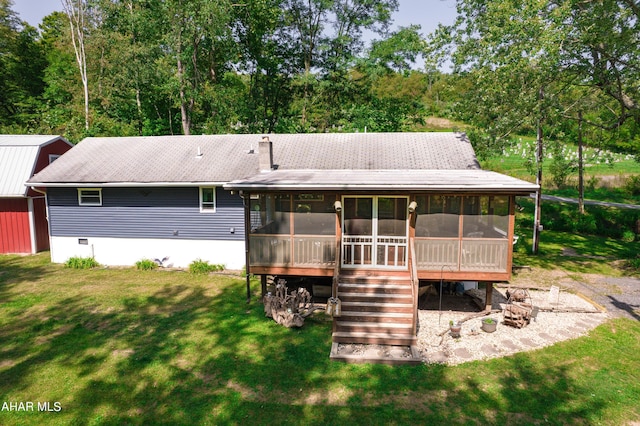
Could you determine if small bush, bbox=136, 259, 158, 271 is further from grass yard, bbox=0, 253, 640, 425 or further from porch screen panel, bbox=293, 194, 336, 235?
porch screen panel, bbox=293, 194, 336, 235

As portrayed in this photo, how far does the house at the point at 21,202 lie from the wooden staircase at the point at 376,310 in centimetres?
1529

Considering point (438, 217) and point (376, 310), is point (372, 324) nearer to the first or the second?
point (376, 310)

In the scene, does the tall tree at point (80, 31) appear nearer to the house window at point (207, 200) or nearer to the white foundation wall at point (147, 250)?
the white foundation wall at point (147, 250)

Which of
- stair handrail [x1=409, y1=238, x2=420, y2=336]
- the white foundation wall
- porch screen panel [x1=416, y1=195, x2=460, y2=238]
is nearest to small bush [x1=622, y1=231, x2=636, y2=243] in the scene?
porch screen panel [x1=416, y1=195, x2=460, y2=238]

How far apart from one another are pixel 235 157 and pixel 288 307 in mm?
8081

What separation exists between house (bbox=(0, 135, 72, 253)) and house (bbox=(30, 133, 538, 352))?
198 centimetres

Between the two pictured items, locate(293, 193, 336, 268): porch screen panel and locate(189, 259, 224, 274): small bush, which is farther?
locate(189, 259, 224, 274): small bush

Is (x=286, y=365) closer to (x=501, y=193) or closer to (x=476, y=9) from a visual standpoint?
(x=501, y=193)

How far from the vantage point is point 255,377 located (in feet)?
25.0

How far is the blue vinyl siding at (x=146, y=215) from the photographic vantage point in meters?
14.7

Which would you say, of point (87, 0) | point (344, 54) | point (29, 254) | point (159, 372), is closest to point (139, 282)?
point (159, 372)

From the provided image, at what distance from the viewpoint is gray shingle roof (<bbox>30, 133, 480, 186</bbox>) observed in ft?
47.6

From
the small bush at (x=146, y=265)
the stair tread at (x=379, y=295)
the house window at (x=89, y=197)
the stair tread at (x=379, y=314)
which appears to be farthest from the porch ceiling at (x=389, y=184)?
the house window at (x=89, y=197)

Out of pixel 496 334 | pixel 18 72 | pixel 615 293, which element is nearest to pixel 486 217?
pixel 496 334
